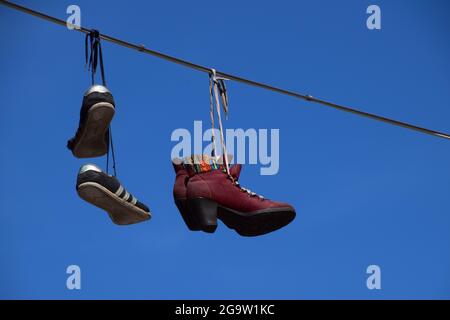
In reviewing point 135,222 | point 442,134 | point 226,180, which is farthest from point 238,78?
point 442,134

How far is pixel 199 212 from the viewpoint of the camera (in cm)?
739

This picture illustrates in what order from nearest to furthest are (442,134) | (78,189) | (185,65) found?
(78,189), (185,65), (442,134)

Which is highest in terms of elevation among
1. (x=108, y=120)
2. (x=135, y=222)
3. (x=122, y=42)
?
(x=122, y=42)

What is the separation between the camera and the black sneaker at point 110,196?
6.86m

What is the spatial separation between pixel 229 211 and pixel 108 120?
3.83 feet

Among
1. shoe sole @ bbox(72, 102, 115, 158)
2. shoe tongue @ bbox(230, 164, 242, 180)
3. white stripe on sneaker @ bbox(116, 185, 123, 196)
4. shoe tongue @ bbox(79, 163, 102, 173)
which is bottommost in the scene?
white stripe on sneaker @ bbox(116, 185, 123, 196)

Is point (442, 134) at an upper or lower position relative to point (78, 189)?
upper

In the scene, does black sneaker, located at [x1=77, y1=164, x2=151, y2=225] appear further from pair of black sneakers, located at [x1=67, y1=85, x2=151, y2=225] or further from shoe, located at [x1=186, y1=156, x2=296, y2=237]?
shoe, located at [x1=186, y1=156, x2=296, y2=237]

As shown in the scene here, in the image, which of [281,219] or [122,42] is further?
[281,219]

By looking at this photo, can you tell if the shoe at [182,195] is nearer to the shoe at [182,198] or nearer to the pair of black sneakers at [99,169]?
the shoe at [182,198]

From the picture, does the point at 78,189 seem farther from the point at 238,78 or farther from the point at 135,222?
the point at 238,78

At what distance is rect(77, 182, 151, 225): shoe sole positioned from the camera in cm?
687

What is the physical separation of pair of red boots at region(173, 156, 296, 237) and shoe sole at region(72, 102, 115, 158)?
626 millimetres

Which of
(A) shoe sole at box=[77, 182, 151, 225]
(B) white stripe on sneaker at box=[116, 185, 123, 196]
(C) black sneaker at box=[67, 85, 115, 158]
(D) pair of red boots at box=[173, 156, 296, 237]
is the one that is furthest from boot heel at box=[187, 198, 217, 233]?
(C) black sneaker at box=[67, 85, 115, 158]
